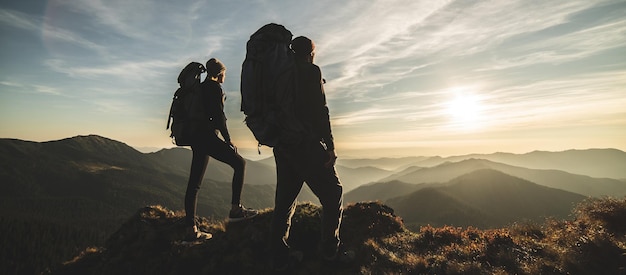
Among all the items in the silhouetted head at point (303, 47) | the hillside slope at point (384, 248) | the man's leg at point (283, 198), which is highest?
the silhouetted head at point (303, 47)

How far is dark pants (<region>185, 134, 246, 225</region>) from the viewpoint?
5.95m

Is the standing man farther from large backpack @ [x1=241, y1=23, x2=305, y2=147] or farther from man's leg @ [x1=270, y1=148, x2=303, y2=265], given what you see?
large backpack @ [x1=241, y1=23, x2=305, y2=147]

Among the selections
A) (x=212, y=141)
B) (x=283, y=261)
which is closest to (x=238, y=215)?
(x=212, y=141)

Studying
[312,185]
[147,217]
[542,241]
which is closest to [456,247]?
[542,241]

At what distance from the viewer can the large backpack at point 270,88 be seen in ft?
13.4

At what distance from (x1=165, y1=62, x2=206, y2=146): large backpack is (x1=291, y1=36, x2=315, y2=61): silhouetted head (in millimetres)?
2500

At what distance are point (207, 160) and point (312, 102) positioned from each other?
311cm

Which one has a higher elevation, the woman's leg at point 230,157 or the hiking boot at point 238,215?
the woman's leg at point 230,157

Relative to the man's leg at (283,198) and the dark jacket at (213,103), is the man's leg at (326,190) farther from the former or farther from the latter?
the dark jacket at (213,103)

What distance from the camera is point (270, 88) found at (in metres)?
4.20

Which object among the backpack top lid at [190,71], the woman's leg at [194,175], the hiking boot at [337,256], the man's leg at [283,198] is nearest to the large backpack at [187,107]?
the backpack top lid at [190,71]

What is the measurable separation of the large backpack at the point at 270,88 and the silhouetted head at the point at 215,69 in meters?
2.08

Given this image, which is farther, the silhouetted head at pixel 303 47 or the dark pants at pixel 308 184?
the silhouetted head at pixel 303 47

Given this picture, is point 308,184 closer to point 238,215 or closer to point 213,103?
point 213,103
